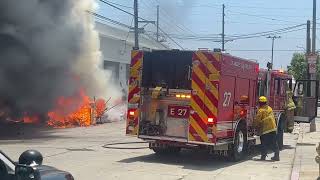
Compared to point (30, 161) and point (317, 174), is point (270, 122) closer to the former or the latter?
point (317, 174)

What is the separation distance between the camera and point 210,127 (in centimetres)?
1213

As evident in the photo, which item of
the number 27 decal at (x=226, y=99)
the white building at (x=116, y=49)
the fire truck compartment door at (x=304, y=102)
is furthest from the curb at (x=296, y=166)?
the white building at (x=116, y=49)

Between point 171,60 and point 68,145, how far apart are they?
482cm

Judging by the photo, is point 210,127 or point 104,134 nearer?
point 210,127

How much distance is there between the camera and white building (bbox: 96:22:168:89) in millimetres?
Answer: 41406

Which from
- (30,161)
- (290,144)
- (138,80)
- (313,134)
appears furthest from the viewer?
(313,134)

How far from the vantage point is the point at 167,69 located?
Result: 12.9m

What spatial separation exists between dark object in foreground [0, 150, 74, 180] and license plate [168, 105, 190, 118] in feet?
28.8

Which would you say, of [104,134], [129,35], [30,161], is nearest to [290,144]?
[104,134]

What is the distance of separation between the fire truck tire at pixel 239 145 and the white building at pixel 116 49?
2670 cm

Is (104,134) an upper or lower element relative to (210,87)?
lower

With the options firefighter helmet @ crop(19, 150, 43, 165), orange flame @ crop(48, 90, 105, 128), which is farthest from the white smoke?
firefighter helmet @ crop(19, 150, 43, 165)

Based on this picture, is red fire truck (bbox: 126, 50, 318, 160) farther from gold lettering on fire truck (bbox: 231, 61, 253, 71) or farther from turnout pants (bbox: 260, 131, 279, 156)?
turnout pants (bbox: 260, 131, 279, 156)

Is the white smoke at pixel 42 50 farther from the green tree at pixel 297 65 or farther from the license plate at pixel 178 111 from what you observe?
the green tree at pixel 297 65
